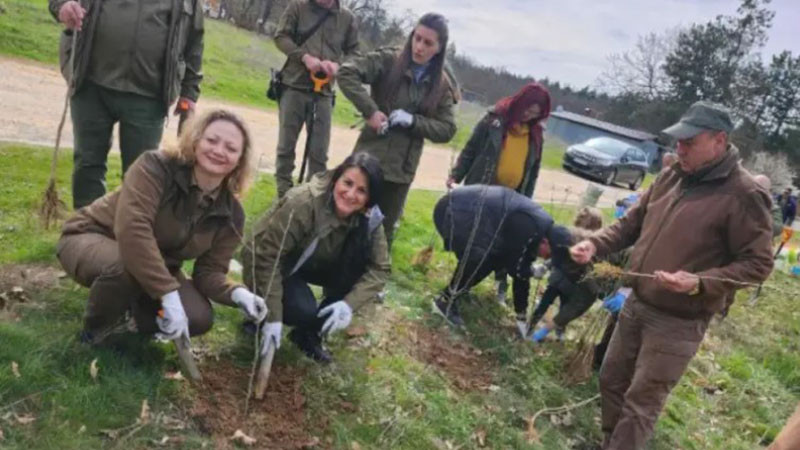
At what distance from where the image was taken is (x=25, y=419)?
96.3 inches

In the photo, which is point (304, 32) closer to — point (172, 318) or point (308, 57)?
point (308, 57)

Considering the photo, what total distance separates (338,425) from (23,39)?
43.2ft

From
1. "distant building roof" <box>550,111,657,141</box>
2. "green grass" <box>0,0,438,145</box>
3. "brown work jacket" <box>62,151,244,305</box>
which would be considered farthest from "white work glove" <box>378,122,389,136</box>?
"distant building roof" <box>550,111,657,141</box>

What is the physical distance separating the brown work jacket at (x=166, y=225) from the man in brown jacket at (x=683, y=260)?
1917 mm

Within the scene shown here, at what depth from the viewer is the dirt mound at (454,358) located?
412 centimetres

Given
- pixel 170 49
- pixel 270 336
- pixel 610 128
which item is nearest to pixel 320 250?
pixel 270 336

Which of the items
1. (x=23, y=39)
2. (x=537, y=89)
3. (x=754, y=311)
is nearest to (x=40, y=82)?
(x=23, y=39)

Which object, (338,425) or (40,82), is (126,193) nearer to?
(338,425)

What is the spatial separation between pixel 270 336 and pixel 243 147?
37.0 inches

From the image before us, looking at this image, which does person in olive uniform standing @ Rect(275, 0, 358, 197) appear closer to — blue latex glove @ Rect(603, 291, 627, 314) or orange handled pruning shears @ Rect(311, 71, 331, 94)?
orange handled pruning shears @ Rect(311, 71, 331, 94)

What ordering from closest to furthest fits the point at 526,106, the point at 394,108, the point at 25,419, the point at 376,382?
the point at 25,419
the point at 376,382
the point at 394,108
the point at 526,106

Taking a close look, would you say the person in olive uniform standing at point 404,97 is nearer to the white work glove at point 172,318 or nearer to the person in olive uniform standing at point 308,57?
the person in olive uniform standing at point 308,57

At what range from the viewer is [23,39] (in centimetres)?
1298

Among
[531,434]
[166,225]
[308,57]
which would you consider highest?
[308,57]
